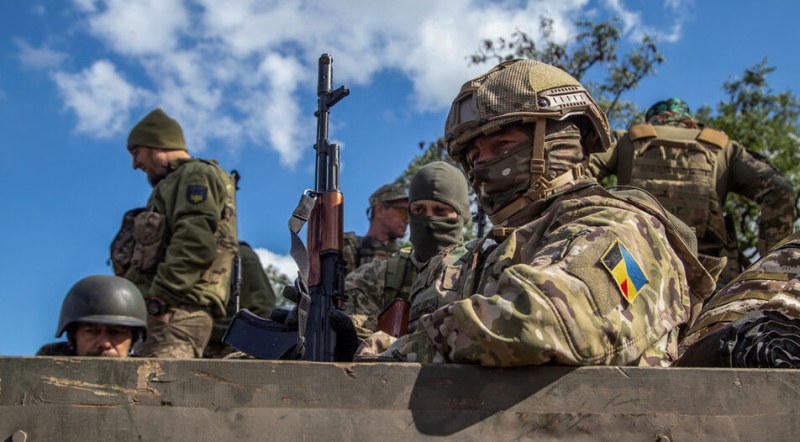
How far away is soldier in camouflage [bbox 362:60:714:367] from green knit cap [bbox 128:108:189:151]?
4438 millimetres

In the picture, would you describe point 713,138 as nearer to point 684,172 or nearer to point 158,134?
point 684,172

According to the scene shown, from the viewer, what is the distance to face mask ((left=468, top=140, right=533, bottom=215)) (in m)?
3.98

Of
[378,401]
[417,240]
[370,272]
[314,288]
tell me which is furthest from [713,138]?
[378,401]

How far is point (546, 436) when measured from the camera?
2.70 metres

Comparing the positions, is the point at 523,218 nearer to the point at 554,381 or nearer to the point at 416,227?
the point at 554,381

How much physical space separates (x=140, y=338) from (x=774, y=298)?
490cm

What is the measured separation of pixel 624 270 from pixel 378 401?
0.90 meters

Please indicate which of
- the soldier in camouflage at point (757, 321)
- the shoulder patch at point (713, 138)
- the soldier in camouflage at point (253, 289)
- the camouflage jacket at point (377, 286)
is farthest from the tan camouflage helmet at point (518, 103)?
the soldier in camouflage at point (253, 289)

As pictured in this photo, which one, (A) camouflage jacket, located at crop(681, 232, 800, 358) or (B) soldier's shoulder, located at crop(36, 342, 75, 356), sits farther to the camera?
(B) soldier's shoulder, located at crop(36, 342, 75, 356)

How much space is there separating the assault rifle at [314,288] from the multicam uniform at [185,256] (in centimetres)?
277

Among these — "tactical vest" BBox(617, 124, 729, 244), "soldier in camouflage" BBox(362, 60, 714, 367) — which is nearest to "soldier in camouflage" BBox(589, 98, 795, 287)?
"tactical vest" BBox(617, 124, 729, 244)

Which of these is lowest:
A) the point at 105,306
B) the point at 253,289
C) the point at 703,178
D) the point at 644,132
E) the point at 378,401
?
the point at 378,401

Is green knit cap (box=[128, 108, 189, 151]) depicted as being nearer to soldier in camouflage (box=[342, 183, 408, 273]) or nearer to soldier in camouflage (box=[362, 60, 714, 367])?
soldier in camouflage (box=[342, 183, 408, 273])

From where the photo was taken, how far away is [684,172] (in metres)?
7.82
